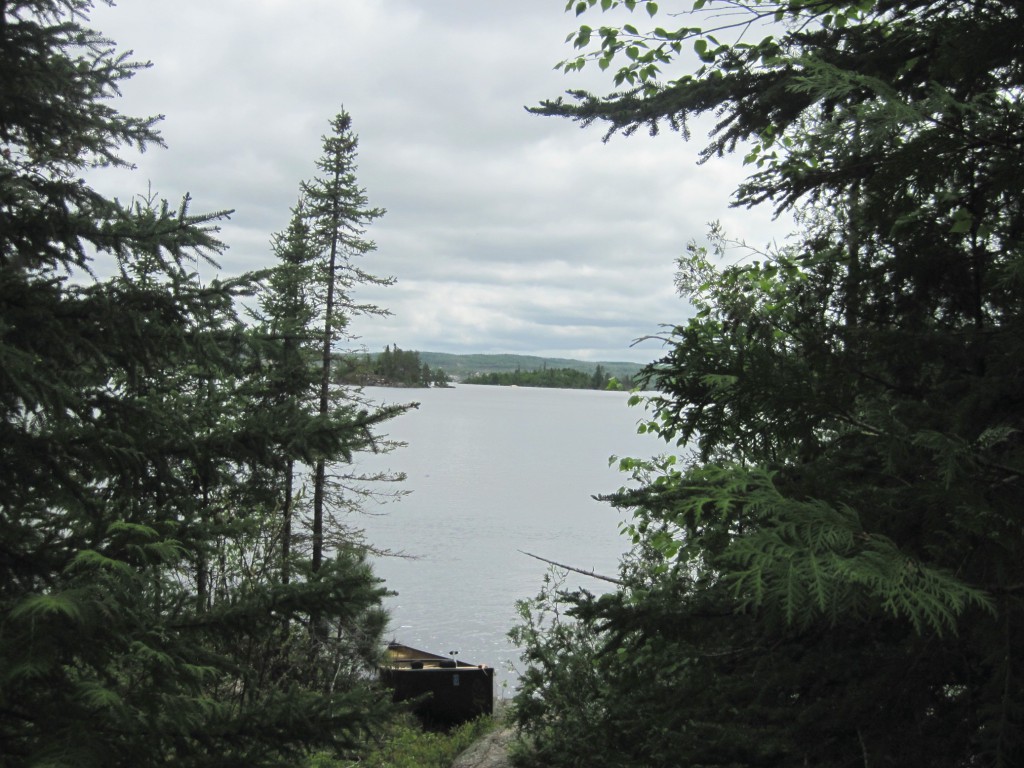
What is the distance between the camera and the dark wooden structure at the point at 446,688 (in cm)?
1577

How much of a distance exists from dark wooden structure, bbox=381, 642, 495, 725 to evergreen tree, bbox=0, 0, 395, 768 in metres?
12.2

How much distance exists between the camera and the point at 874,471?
269 centimetres

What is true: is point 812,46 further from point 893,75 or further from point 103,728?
point 103,728

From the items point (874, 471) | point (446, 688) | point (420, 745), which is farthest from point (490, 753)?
point (874, 471)

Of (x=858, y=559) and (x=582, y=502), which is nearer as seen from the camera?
(x=858, y=559)

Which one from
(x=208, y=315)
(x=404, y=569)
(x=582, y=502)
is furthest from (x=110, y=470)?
(x=582, y=502)

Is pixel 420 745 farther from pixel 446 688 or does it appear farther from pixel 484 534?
pixel 484 534

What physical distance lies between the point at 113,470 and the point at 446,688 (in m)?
13.2

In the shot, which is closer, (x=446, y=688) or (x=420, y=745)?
(x=420, y=745)

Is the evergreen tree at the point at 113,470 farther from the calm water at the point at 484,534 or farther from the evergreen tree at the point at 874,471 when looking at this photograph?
the calm water at the point at 484,534

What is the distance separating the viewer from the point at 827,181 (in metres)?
3.14

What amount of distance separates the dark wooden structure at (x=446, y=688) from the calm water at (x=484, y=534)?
1.25 meters

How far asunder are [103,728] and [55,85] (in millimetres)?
3243

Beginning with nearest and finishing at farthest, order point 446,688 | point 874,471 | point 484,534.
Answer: point 874,471 → point 446,688 → point 484,534
